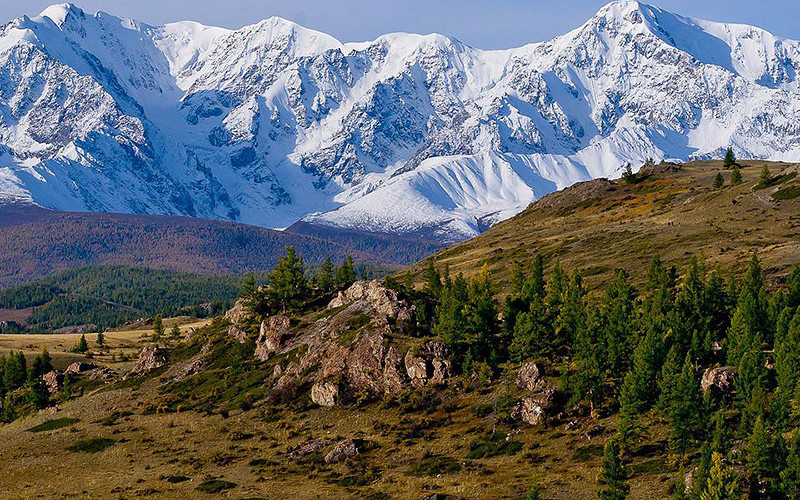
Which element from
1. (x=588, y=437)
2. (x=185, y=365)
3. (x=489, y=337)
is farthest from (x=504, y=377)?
(x=185, y=365)

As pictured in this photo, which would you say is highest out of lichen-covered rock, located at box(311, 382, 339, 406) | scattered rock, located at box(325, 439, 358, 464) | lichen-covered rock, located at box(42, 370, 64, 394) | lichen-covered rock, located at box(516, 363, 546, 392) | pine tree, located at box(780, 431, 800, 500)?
lichen-covered rock, located at box(42, 370, 64, 394)

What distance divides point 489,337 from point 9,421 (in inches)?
2930

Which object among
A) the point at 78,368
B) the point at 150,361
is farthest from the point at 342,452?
the point at 78,368

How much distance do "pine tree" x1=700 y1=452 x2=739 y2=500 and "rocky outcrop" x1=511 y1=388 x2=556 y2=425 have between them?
94.7ft

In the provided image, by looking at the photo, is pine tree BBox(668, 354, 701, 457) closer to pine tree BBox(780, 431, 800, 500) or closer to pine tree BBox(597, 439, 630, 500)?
pine tree BBox(597, 439, 630, 500)

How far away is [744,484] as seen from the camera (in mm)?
70375

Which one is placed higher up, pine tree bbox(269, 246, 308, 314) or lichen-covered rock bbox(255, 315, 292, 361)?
pine tree bbox(269, 246, 308, 314)

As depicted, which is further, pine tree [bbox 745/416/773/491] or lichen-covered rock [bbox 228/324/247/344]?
lichen-covered rock [bbox 228/324/247/344]

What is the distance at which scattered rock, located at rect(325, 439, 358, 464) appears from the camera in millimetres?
95438

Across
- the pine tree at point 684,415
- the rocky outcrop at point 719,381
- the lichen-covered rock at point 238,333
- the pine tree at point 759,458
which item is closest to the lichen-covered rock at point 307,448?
the pine tree at point 684,415

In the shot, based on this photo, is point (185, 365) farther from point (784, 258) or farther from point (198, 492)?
point (784, 258)

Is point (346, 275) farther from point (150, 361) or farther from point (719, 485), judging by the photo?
point (719, 485)

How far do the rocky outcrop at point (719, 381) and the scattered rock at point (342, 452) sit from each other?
118 ft

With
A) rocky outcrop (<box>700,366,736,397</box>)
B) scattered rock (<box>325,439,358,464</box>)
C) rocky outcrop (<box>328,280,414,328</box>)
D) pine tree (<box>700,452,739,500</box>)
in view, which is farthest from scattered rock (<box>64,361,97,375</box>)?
pine tree (<box>700,452,739,500</box>)
